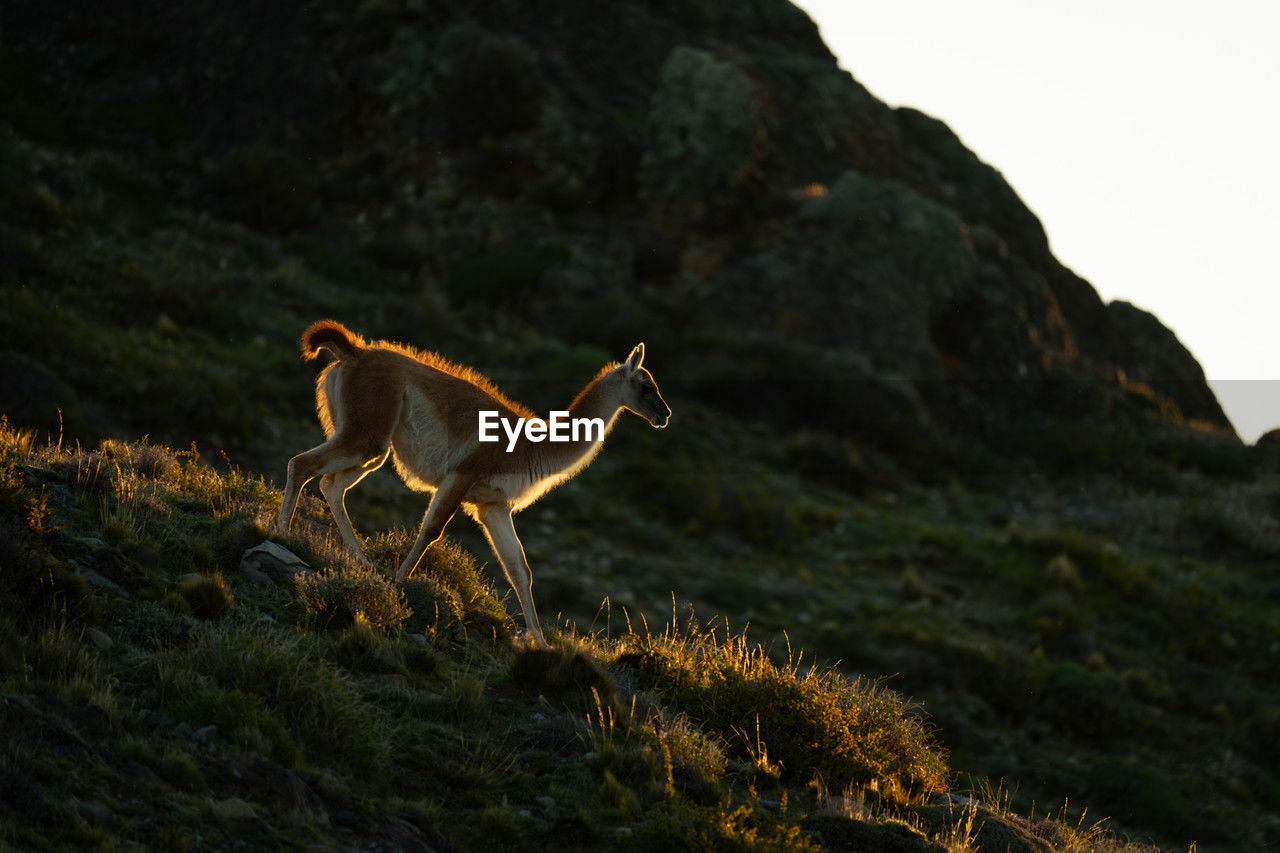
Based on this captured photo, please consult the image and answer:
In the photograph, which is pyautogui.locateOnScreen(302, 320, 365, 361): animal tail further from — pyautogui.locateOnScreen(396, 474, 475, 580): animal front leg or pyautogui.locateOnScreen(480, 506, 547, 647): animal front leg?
pyautogui.locateOnScreen(480, 506, 547, 647): animal front leg

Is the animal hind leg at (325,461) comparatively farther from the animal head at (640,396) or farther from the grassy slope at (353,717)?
the animal head at (640,396)

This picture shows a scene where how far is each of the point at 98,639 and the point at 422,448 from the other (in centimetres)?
306

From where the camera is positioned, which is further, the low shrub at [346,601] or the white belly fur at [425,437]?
the white belly fur at [425,437]

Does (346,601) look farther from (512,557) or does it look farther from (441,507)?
(512,557)

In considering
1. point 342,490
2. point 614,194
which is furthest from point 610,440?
point 342,490

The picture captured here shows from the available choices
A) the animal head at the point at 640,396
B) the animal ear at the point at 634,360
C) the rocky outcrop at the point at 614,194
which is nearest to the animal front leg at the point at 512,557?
the animal head at the point at 640,396

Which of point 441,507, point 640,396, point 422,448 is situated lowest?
point 441,507

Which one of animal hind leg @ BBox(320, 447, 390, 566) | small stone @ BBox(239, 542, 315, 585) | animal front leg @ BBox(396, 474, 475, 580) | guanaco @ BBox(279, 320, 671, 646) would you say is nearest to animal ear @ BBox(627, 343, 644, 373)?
guanaco @ BBox(279, 320, 671, 646)

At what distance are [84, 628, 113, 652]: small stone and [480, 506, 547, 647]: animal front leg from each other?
2.99 m

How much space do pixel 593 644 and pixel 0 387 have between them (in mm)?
11780

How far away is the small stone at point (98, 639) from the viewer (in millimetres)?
6375

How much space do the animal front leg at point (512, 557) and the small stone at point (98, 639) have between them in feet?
9.81

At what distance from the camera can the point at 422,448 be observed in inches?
349

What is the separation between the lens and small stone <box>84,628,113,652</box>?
6.38 metres
